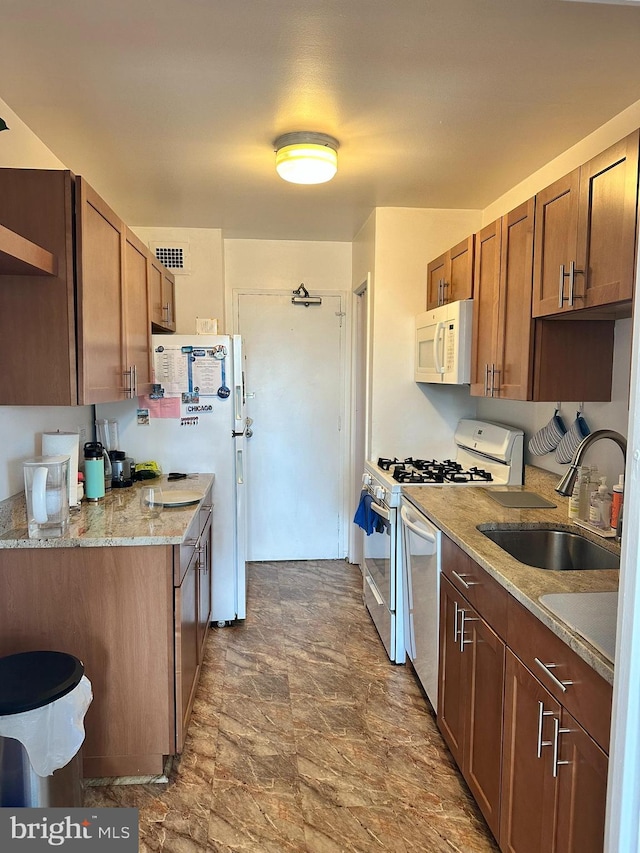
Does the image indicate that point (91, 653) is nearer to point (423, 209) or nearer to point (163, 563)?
point (163, 563)

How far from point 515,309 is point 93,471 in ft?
6.67

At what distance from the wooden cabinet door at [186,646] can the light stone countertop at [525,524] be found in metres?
1.05

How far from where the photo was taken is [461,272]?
9.70 ft

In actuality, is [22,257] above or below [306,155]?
below

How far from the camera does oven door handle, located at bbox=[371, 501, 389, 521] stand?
2904 mm

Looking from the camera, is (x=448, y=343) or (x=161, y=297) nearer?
(x=448, y=343)

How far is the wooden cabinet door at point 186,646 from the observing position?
2090 mm

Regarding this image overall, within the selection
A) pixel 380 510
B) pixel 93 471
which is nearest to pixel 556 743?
pixel 380 510

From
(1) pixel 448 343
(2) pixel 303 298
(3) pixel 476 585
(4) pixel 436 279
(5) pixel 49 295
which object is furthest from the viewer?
(2) pixel 303 298

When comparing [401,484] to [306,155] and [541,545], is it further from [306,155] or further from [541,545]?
[306,155]

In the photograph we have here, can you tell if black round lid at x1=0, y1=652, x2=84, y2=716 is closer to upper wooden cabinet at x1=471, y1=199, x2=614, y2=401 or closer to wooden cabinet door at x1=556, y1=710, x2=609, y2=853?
wooden cabinet door at x1=556, y1=710, x2=609, y2=853

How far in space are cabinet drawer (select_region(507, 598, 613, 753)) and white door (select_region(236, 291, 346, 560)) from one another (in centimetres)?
293

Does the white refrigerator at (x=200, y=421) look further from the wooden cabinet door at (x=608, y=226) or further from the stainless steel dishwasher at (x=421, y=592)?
the wooden cabinet door at (x=608, y=226)

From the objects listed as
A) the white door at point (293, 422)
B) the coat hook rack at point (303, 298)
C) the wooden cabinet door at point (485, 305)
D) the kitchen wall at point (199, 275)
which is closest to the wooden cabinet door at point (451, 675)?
the wooden cabinet door at point (485, 305)
